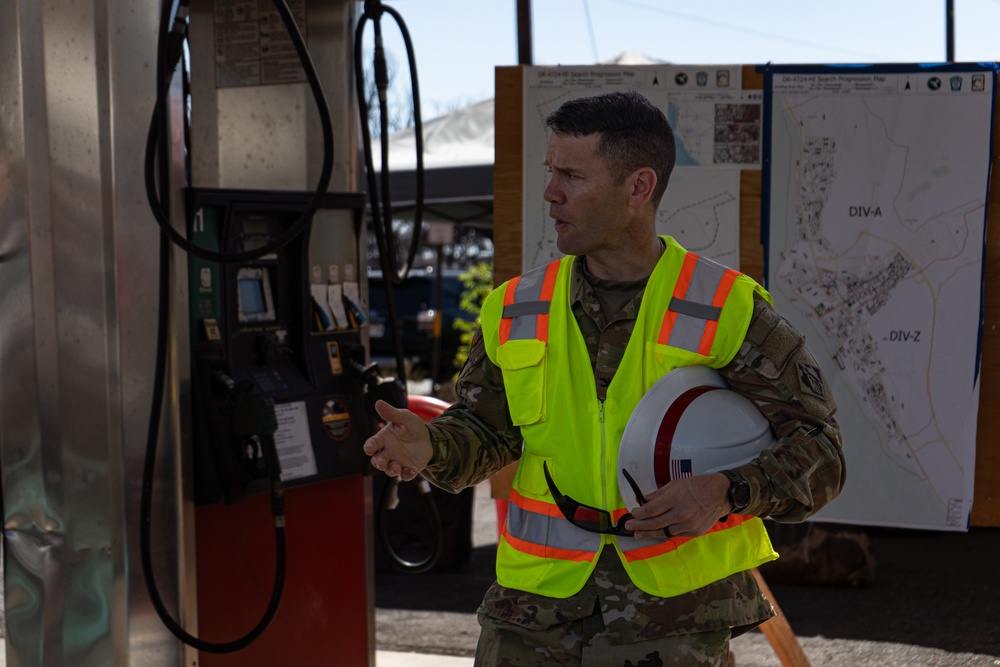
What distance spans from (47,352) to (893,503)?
2585 mm

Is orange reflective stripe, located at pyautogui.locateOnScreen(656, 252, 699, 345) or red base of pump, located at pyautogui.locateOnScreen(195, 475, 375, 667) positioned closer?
orange reflective stripe, located at pyautogui.locateOnScreen(656, 252, 699, 345)

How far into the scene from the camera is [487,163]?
10.1 m

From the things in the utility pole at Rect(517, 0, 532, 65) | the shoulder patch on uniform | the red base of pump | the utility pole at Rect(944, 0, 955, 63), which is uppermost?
the utility pole at Rect(944, 0, 955, 63)

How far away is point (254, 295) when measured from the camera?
3.99 m

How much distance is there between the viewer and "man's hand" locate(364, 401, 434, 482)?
2.21m

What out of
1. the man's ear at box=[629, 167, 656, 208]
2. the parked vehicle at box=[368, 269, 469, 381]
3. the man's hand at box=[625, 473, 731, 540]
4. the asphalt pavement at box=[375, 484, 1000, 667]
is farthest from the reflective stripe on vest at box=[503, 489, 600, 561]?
the parked vehicle at box=[368, 269, 469, 381]

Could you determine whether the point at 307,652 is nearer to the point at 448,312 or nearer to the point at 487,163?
the point at 487,163

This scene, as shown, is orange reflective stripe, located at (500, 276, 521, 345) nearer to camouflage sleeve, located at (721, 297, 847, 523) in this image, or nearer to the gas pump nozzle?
camouflage sleeve, located at (721, 297, 847, 523)

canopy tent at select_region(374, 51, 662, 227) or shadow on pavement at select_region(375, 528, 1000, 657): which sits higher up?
canopy tent at select_region(374, 51, 662, 227)

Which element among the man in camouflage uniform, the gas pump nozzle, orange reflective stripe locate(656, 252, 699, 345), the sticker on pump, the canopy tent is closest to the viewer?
the man in camouflage uniform

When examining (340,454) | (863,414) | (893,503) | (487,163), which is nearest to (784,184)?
(863,414)

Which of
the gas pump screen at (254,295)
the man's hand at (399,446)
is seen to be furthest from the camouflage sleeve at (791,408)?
the gas pump screen at (254,295)

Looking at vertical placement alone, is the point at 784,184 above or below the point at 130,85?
below

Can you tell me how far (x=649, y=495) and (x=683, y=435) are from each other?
0.17 m
